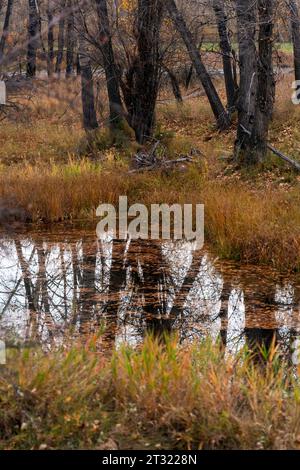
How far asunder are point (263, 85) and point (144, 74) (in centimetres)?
324

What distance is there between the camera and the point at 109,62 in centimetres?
1503

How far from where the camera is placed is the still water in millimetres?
6684

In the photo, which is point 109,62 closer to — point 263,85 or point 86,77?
point 86,77

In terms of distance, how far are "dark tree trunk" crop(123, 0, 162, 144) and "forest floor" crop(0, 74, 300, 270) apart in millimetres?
434

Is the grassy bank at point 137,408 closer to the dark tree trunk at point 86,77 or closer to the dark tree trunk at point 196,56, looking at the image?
the dark tree trunk at point 86,77

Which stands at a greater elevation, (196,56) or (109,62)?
(196,56)

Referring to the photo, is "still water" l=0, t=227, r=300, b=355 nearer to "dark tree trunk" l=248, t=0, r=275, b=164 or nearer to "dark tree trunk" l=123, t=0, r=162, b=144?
"dark tree trunk" l=248, t=0, r=275, b=164

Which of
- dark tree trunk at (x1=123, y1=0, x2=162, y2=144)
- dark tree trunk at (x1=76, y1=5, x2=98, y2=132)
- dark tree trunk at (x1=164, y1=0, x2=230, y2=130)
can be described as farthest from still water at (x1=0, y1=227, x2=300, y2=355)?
dark tree trunk at (x1=164, y1=0, x2=230, y2=130)

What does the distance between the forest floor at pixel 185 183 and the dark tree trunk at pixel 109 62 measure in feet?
1.52

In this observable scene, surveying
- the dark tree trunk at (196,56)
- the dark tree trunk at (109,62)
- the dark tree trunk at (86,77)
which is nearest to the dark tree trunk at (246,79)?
the dark tree trunk at (109,62)

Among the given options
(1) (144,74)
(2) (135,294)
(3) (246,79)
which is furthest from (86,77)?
(2) (135,294)

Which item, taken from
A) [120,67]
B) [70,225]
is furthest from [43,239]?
[120,67]

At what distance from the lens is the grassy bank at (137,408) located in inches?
155

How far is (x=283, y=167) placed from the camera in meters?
12.3
